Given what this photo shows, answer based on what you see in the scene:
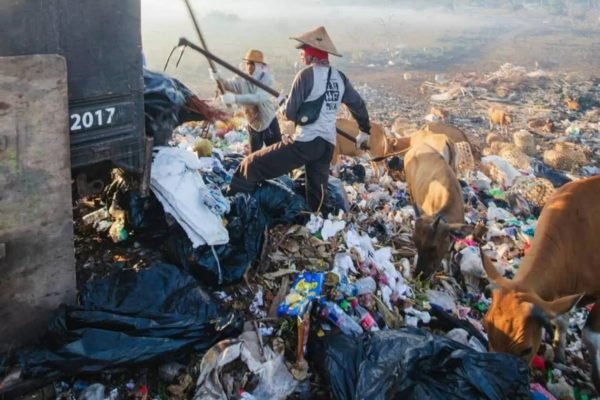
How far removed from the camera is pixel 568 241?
420 cm

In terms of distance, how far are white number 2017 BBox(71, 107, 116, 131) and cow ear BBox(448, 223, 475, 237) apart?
11.2 ft

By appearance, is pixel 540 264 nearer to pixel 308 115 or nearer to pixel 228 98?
pixel 308 115

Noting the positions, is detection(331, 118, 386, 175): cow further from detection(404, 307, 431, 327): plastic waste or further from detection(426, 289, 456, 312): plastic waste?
detection(404, 307, 431, 327): plastic waste

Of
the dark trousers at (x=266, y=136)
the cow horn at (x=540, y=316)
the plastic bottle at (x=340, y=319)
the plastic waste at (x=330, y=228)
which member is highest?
the dark trousers at (x=266, y=136)

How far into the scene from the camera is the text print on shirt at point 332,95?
4844 millimetres

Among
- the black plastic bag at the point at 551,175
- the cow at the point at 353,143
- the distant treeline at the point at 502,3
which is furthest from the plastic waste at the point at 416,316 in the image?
the distant treeline at the point at 502,3

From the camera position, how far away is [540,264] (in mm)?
3928

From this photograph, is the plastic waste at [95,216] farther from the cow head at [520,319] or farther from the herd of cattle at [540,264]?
the cow head at [520,319]

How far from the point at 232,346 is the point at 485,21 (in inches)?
1912

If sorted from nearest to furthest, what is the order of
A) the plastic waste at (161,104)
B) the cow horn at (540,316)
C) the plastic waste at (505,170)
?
1. the cow horn at (540,316)
2. the plastic waste at (161,104)
3. the plastic waste at (505,170)

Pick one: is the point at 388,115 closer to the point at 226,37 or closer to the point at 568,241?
the point at 568,241

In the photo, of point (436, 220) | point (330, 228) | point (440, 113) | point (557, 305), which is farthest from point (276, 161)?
point (440, 113)

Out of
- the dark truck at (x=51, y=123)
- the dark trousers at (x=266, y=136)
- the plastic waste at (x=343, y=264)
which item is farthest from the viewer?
the dark trousers at (x=266, y=136)

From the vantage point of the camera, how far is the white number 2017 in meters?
3.11
